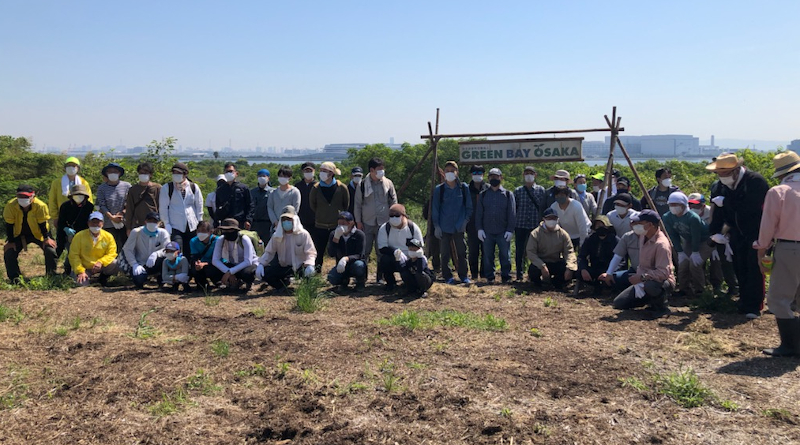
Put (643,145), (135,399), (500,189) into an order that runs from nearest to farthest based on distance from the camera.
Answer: (135,399)
(500,189)
(643,145)

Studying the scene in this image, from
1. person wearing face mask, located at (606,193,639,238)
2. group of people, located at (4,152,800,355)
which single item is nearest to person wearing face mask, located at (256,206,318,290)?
group of people, located at (4,152,800,355)

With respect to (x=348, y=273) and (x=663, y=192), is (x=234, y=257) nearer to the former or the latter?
(x=348, y=273)

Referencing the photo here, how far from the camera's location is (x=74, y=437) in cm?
405

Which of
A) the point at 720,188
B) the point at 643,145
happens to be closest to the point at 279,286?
the point at 720,188

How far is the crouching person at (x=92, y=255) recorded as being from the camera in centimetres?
861

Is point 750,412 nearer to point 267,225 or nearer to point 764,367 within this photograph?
point 764,367

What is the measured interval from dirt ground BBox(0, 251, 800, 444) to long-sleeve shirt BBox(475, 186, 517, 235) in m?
2.09

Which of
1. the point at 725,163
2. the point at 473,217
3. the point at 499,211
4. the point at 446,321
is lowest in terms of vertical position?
the point at 446,321

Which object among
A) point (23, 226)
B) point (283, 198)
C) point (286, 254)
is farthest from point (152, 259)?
point (23, 226)

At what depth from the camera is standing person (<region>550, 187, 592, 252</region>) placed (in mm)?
9016

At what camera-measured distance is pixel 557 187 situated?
30.0 ft

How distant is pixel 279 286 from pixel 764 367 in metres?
5.91

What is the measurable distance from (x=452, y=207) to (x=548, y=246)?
5.21 feet

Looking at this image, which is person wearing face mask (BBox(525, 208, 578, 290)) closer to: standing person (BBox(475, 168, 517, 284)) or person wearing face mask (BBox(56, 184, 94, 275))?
standing person (BBox(475, 168, 517, 284))
